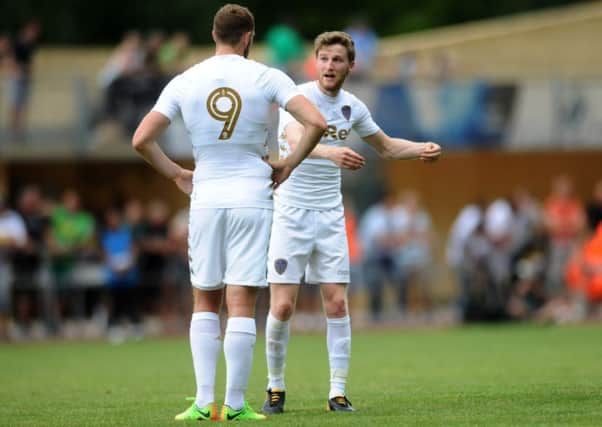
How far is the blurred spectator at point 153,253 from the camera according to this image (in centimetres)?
2228

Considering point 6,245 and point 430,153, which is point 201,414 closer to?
point 430,153

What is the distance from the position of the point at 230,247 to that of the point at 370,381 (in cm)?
389

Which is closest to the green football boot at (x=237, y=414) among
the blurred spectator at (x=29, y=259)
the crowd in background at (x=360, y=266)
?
the crowd in background at (x=360, y=266)

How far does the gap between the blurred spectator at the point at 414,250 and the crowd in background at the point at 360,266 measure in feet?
0.08

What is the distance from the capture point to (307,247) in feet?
32.0

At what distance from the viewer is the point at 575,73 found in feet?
93.7

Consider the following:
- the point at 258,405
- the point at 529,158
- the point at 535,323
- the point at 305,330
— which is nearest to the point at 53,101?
the point at 305,330

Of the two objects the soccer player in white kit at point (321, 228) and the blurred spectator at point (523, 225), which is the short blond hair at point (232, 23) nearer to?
the soccer player in white kit at point (321, 228)

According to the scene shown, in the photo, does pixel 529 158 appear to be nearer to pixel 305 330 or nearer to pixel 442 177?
pixel 442 177

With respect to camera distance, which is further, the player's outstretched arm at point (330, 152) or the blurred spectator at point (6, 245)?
the blurred spectator at point (6, 245)

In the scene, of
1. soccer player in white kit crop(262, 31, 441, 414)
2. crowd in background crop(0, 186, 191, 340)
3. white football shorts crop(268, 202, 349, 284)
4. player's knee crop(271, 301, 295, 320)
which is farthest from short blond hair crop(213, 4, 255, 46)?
crowd in background crop(0, 186, 191, 340)

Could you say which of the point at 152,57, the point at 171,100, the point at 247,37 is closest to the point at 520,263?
the point at 152,57

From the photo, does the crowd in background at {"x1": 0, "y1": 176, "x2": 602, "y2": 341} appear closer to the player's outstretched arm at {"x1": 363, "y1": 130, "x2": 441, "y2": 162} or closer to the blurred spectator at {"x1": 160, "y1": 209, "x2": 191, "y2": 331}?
the blurred spectator at {"x1": 160, "y1": 209, "x2": 191, "y2": 331}

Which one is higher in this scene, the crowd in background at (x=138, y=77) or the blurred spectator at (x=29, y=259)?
the crowd in background at (x=138, y=77)
